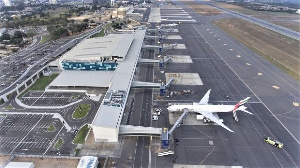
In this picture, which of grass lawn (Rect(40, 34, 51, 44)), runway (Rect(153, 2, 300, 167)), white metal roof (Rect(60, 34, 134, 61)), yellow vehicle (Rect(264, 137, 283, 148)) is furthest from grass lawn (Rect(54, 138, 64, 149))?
grass lawn (Rect(40, 34, 51, 44))

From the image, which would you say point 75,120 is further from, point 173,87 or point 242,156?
point 242,156

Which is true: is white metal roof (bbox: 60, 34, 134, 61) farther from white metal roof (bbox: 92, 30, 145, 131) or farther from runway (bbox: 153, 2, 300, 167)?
runway (bbox: 153, 2, 300, 167)

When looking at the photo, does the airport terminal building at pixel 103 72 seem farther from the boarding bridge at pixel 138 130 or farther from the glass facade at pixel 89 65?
the boarding bridge at pixel 138 130

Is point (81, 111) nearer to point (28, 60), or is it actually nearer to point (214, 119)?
point (214, 119)

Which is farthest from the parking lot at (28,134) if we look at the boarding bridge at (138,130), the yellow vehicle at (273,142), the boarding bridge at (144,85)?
the yellow vehicle at (273,142)

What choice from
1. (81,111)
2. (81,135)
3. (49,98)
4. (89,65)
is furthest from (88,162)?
(89,65)

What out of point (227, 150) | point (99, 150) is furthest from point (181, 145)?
point (99, 150)

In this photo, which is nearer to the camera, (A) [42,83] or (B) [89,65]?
(A) [42,83]
